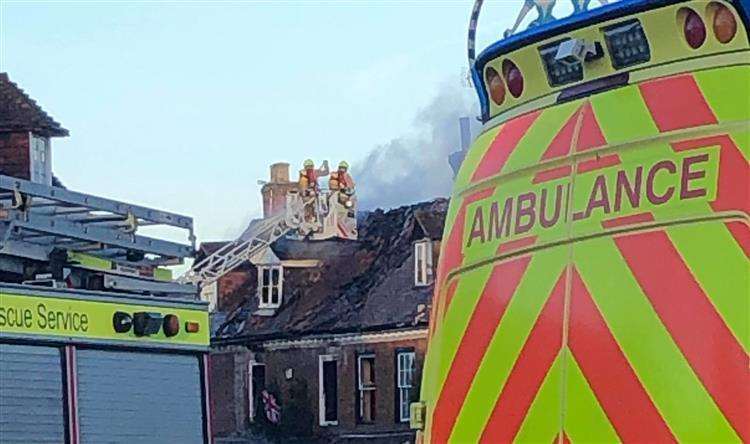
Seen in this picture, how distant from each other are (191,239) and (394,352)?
30.6 metres

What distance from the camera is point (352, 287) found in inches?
1768

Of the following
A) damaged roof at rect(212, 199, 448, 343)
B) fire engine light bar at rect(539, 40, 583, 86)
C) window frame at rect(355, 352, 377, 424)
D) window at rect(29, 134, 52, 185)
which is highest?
window at rect(29, 134, 52, 185)

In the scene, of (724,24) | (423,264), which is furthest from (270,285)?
(724,24)

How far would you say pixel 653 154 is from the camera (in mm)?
4352

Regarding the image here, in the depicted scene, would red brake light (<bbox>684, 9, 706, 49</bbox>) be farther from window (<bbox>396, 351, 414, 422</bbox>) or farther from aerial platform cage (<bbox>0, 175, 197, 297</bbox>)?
window (<bbox>396, 351, 414, 422</bbox>)

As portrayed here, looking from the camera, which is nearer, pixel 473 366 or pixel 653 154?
pixel 653 154

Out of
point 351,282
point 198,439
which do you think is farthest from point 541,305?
point 351,282

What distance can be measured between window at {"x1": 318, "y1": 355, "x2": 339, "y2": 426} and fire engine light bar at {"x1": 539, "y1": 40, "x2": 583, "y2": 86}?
3870 cm

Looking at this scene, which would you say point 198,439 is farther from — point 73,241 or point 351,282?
point 351,282

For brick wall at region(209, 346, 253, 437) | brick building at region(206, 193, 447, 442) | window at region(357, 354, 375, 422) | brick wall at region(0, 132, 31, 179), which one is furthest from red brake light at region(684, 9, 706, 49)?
brick wall at region(209, 346, 253, 437)

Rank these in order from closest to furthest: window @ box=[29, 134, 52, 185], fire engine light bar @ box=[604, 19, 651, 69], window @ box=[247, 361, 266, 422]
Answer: fire engine light bar @ box=[604, 19, 651, 69]
window @ box=[29, 134, 52, 185]
window @ box=[247, 361, 266, 422]

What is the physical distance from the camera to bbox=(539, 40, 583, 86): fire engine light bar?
4707mm

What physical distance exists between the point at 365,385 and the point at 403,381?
5.11 ft

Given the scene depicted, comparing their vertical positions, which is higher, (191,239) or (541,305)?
(191,239)
